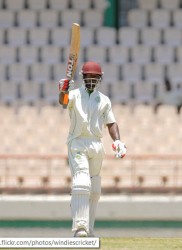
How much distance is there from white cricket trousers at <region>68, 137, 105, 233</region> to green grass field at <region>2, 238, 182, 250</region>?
245 millimetres

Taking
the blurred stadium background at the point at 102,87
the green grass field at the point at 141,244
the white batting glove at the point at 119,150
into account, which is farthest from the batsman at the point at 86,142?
the blurred stadium background at the point at 102,87

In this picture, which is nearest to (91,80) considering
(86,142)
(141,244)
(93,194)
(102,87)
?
(86,142)

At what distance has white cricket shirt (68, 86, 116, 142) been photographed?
9.11 metres

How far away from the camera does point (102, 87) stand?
17.0m

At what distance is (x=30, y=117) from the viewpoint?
622 inches

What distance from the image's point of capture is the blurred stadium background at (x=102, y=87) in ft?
41.4

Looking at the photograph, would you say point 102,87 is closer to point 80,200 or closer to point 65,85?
point 65,85

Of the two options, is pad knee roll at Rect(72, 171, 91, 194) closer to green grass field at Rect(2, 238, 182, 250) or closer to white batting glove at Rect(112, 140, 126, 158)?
white batting glove at Rect(112, 140, 126, 158)

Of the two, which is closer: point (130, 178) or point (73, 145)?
point (73, 145)

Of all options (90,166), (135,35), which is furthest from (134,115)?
(90,166)

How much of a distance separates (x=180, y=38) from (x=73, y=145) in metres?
9.00

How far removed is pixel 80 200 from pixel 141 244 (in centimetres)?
73

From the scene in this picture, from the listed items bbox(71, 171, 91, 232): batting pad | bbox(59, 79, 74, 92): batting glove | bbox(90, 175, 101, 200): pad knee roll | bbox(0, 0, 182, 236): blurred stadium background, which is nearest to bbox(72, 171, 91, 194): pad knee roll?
bbox(71, 171, 91, 232): batting pad

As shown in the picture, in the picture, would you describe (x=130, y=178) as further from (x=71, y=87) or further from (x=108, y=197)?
(x=71, y=87)
